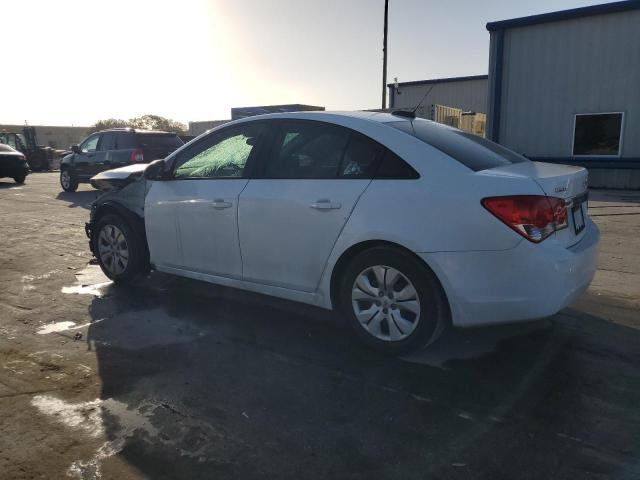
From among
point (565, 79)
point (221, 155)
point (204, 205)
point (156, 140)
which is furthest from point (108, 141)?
point (565, 79)

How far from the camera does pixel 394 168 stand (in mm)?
3486

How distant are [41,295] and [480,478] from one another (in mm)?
4541

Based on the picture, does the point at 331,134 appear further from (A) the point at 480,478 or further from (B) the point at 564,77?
(B) the point at 564,77

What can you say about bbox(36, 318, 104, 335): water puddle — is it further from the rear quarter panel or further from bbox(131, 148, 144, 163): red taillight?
bbox(131, 148, 144, 163): red taillight

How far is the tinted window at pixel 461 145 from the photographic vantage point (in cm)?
348

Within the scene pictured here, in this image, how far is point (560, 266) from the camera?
312 cm

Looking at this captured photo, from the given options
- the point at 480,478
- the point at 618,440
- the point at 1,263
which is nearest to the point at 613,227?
the point at 618,440

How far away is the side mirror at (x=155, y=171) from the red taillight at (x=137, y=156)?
8.65 metres

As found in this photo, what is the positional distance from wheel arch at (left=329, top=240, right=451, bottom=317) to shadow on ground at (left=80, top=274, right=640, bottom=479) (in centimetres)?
42

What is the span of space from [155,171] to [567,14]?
14297 millimetres

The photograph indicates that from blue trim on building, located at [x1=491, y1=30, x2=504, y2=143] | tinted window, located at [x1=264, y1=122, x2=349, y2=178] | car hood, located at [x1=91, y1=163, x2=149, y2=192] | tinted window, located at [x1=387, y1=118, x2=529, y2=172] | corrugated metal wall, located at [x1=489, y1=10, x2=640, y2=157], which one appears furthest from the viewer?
blue trim on building, located at [x1=491, y1=30, x2=504, y2=143]

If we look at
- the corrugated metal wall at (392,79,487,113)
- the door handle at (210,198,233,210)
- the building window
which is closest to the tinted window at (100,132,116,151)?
the door handle at (210,198,233,210)

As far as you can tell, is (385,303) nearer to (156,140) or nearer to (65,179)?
(156,140)

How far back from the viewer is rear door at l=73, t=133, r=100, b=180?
1440 centimetres
